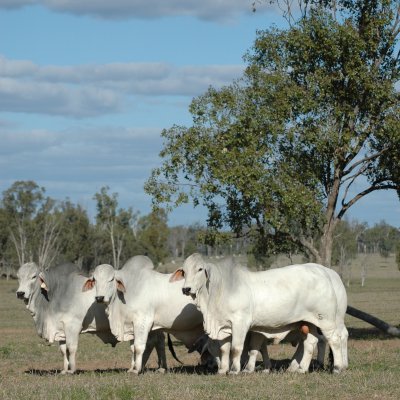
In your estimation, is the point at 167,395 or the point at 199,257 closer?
the point at 167,395

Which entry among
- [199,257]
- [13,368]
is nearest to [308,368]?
[199,257]

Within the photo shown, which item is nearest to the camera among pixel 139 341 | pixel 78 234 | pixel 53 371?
pixel 139 341

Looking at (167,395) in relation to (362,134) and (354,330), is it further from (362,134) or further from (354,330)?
(354,330)

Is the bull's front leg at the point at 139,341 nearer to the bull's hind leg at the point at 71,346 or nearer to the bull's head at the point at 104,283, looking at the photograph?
the bull's head at the point at 104,283

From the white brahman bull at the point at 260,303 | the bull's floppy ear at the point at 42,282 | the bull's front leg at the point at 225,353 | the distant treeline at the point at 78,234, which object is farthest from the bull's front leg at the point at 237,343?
the distant treeline at the point at 78,234

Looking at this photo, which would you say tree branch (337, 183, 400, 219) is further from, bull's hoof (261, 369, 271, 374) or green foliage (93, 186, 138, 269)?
green foliage (93, 186, 138, 269)

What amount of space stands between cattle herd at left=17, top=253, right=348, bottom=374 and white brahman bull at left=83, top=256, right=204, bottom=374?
2 centimetres

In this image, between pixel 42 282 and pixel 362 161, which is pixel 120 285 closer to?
pixel 42 282

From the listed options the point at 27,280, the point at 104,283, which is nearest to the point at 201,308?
the point at 104,283

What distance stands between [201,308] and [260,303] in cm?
104

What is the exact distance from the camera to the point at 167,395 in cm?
1364

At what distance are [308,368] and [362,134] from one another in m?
10.7

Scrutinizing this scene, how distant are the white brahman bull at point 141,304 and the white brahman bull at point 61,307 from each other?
74 centimetres

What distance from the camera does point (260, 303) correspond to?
1727cm
